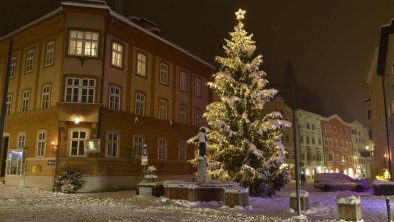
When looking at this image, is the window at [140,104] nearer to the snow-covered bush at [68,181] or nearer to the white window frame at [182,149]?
the white window frame at [182,149]

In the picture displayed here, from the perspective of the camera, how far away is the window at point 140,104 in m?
30.5

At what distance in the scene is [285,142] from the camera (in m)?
67.4

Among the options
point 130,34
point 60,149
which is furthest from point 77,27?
point 60,149

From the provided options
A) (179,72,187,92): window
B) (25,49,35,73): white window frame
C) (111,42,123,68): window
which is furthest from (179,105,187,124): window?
(25,49,35,73): white window frame

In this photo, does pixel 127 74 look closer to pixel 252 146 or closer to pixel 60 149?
pixel 60 149

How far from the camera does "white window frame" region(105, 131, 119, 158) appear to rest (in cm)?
2707

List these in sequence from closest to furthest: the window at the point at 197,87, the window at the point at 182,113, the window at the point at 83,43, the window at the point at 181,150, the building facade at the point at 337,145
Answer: the window at the point at 83,43 < the window at the point at 181,150 < the window at the point at 182,113 < the window at the point at 197,87 < the building facade at the point at 337,145

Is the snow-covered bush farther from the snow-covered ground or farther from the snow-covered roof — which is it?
the snow-covered roof

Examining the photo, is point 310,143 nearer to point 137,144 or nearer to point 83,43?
point 137,144

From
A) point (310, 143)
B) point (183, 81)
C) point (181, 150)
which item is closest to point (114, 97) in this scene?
point (181, 150)

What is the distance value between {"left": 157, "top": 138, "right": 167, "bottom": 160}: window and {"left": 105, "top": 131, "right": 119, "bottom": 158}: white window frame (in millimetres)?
5250

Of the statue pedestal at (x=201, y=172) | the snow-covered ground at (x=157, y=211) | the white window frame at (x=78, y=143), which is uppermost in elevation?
the white window frame at (x=78, y=143)

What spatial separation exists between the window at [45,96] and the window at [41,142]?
201 centimetres

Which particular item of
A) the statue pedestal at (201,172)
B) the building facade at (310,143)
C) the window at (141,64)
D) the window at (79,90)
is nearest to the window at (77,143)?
the window at (79,90)
